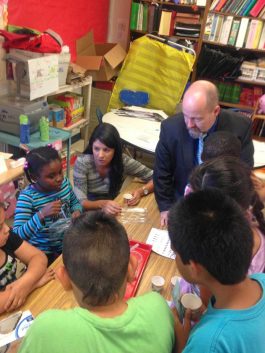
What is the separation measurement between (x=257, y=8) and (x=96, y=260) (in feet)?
13.6

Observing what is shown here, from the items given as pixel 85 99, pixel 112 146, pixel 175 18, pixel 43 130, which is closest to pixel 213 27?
pixel 175 18

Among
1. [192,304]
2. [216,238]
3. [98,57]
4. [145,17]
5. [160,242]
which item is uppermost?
[145,17]

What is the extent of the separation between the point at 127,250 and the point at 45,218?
94cm

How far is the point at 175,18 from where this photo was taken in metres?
4.07

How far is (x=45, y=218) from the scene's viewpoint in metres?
1.62

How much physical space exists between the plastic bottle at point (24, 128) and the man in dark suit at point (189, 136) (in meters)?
1.17

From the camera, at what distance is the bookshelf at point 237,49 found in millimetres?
3916

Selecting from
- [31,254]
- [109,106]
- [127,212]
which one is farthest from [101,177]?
[109,106]

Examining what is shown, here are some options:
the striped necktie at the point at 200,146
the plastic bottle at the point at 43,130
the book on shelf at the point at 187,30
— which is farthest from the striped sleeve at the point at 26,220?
the book on shelf at the point at 187,30

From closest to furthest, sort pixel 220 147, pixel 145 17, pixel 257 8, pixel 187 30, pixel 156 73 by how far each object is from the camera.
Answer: pixel 220 147 → pixel 156 73 → pixel 257 8 → pixel 187 30 → pixel 145 17

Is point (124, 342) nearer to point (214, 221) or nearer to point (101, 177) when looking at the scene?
point (214, 221)

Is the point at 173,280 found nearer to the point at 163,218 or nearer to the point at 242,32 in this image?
the point at 163,218

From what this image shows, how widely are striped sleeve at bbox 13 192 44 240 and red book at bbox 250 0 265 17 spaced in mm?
3672

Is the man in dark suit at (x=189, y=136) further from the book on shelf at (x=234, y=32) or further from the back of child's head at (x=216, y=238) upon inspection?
the book on shelf at (x=234, y=32)
